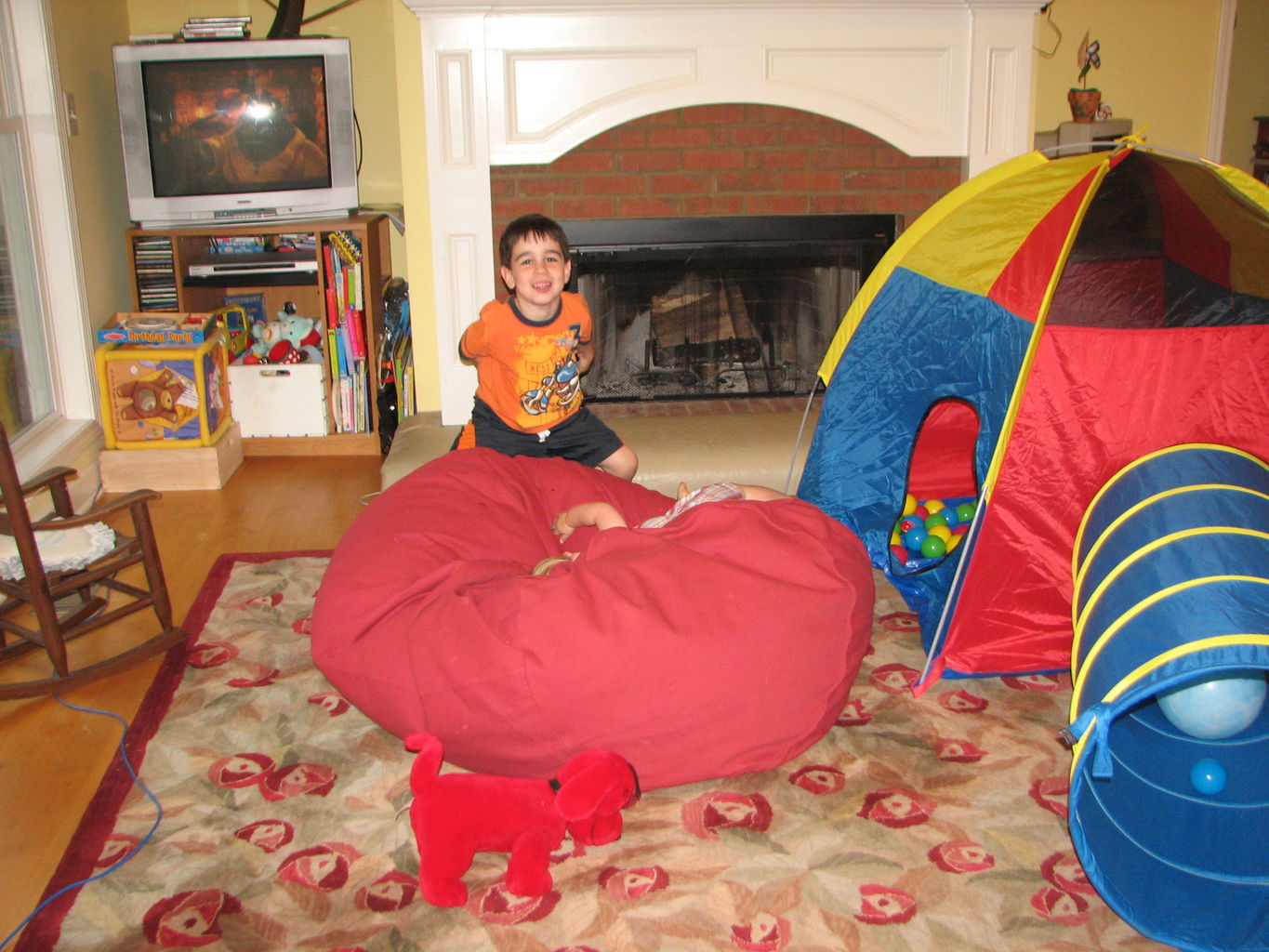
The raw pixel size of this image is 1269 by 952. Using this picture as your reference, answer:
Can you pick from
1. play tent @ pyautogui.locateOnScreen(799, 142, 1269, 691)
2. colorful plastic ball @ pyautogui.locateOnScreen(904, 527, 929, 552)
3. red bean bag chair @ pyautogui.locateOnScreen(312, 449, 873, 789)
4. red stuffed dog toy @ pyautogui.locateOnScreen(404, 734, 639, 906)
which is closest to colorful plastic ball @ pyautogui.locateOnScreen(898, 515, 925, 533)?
colorful plastic ball @ pyautogui.locateOnScreen(904, 527, 929, 552)

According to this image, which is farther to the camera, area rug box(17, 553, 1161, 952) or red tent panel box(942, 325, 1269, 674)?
red tent panel box(942, 325, 1269, 674)

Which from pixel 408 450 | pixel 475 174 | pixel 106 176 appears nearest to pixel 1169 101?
pixel 475 174

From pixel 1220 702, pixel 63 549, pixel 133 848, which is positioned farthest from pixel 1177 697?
pixel 63 549

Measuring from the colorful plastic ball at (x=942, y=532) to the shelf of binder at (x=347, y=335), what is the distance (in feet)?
6.61

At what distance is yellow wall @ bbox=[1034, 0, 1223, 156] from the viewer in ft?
12.7

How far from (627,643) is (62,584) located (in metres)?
1.25

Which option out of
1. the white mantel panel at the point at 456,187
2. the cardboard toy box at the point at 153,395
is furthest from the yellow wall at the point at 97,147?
the white mantel panel at the point at 456,187

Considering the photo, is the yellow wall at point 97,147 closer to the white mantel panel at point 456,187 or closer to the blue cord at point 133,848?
the white mantel panel at point 456,187

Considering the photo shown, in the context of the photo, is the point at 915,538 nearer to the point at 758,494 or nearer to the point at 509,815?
the point at 758,494

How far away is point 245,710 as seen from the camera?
7.54 ft

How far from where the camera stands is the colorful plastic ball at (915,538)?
3002 millimetres

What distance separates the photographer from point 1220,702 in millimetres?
1958

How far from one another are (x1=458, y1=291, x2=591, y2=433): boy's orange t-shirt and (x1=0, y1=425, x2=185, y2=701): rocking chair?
946 millimetres

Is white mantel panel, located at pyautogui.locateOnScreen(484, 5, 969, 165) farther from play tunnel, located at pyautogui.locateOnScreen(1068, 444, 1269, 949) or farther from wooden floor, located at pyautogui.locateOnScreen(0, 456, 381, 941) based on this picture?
play tunnel, located at pyautogui.locateOnScreen(1068, 444, 1269, 949)
